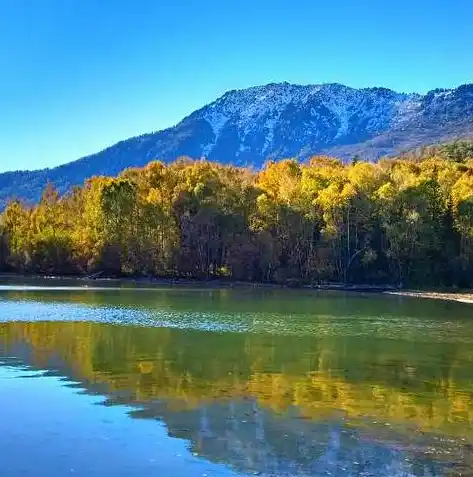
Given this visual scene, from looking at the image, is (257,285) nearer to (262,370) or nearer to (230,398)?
(262,370)

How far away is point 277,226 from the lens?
101812 mm

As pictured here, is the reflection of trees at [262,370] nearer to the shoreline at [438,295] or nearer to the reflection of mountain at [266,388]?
the reflection of mountain at [266,388]

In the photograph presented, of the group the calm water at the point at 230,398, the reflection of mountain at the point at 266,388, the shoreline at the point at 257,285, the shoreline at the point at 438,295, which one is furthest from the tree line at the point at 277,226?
the reflection of mountain at the point at 266,388

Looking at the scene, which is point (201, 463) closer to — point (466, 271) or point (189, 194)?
point (466, 271)

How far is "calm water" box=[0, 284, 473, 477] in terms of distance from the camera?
14781 mm

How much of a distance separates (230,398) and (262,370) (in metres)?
6.09

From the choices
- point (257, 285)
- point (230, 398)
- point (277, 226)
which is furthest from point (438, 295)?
point (230, 398)

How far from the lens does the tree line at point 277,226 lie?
306 ft

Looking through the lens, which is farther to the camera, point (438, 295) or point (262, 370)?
point (438, 295)

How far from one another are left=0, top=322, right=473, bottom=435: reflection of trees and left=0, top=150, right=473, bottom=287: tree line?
5858 cm

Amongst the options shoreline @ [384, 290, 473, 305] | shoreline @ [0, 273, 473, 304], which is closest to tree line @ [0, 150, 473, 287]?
shoreline @ [0, 273, 473, 304]

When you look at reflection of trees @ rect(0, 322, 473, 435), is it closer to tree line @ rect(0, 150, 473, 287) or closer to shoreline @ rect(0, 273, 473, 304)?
shoreline @ rect(0, 273, 473, 304)

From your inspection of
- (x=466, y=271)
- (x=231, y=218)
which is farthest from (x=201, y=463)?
(x=231, y=218)

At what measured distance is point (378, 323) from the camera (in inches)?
1941
